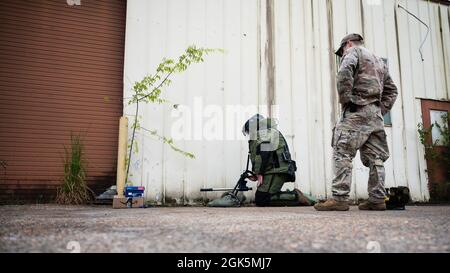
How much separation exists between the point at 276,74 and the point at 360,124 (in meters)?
2.75

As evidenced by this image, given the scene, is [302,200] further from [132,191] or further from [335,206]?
[132,191]

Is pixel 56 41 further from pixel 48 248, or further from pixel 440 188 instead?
pixel 440 188

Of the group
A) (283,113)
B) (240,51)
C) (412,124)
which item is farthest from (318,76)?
(412,124)

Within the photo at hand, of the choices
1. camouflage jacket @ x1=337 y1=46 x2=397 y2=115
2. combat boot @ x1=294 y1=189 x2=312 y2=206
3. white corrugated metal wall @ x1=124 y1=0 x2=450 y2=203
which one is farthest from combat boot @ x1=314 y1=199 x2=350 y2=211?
white corrugated metal wall @ x1=124 y1=0 x2=450 y2=203

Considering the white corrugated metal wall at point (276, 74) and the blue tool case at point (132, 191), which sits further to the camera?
the white corrugated metal wall at point (276, 74)

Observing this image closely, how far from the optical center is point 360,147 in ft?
11.1

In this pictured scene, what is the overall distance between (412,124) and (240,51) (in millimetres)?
3854

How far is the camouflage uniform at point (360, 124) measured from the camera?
3232mm

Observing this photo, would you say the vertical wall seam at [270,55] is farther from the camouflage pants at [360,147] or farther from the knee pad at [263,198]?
the camouflage pants at [360,147]

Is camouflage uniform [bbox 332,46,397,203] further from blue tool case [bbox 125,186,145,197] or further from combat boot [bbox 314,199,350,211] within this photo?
blue tool case [bbox 125,186,145,197]

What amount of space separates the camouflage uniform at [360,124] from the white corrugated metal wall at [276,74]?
230cm

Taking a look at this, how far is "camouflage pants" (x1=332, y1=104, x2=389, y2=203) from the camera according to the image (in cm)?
320

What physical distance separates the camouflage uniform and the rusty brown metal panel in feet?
11.1

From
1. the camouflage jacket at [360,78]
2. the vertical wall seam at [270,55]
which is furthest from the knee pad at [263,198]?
the camouflage jacket at [360,78]
